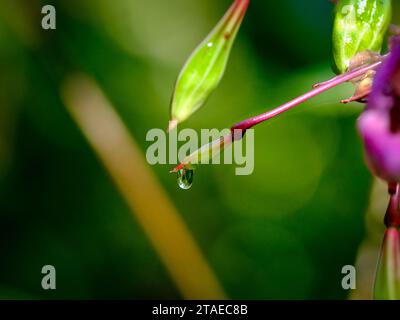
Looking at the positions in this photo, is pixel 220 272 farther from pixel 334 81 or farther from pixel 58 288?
pixel 334 81

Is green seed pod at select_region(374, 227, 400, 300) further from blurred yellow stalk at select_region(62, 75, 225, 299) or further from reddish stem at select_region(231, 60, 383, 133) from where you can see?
blurred yellow stalk at select_region(62, 75, 225, 299)

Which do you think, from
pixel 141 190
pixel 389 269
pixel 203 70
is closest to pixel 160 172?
pixel 141 190

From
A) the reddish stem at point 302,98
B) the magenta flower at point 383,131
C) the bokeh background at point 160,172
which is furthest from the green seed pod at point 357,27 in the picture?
the bokeh background at point 160,172

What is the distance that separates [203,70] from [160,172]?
64 centimetres

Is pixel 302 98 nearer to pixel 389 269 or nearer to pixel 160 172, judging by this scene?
pixel 389 269

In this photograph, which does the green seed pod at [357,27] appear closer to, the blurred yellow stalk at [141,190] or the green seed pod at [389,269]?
the green seed pod at [389,269]

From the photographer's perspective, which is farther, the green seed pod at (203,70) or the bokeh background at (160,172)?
the bokeh background at (160,172)

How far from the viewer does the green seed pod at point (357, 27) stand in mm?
608

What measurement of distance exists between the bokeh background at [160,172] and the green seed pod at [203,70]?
507 millimetres

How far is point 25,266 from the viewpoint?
46.1 inches

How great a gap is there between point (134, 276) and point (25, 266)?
0.20 metres

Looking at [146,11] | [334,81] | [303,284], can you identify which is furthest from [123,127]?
[334,81]

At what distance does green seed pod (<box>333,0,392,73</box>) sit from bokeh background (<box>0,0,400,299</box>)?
509 mm
